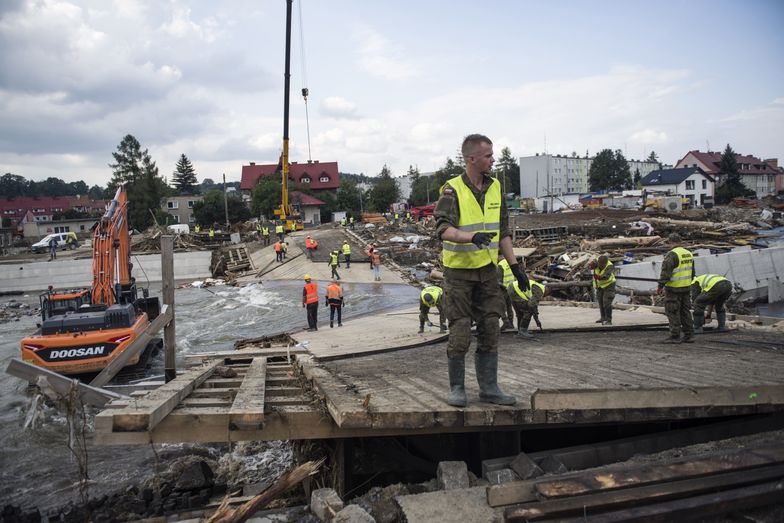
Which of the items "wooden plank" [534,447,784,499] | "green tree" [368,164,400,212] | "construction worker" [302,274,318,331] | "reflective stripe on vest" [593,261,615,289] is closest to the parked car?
"green tree" [368,164,400,212]

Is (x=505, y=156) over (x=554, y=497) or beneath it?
over

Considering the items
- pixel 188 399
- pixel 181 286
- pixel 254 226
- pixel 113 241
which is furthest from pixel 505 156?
pixel 188 399

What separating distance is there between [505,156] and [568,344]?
308ft

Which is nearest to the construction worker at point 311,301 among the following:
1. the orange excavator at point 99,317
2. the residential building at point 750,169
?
the orange excavator at point 99,317

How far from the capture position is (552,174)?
97688 mm

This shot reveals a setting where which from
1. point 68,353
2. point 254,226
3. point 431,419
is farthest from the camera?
point 254,226

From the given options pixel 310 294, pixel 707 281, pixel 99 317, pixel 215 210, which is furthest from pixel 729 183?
pixel 99 317

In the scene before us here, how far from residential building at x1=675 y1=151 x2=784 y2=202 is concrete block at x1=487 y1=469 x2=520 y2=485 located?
8772cm

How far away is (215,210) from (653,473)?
5990cm

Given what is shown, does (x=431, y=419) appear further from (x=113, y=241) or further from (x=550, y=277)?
(x=550, y=277)

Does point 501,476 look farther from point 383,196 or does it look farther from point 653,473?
point 383,196

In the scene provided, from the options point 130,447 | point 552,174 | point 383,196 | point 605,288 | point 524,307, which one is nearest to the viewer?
point 130,447

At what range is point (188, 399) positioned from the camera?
5184mm

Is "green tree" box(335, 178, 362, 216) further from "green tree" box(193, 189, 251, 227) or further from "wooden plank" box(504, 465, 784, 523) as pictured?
"wooden plank" box(504, 465, 784, 523)
